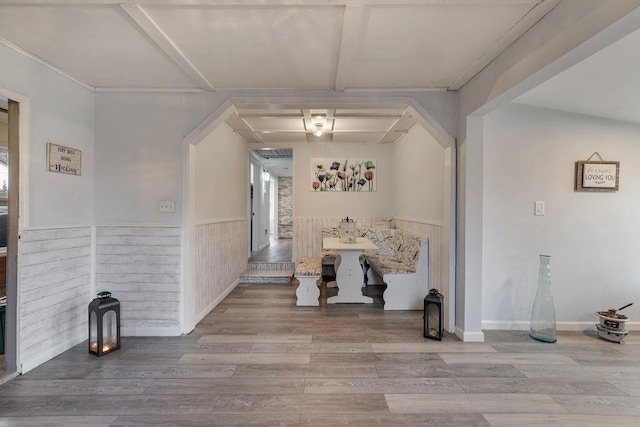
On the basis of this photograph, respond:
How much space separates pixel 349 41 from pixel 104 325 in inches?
116

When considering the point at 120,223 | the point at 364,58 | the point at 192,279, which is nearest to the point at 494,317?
the point at 364,58

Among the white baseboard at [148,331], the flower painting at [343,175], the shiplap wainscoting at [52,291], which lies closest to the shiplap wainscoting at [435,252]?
the flower painting at [343,175]

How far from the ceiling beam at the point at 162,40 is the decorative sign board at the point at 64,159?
121cm

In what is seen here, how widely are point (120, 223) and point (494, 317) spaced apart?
148 inches

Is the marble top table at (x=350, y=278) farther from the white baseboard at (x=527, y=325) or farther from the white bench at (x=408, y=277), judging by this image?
the white baseboard at (x=527, y=325)

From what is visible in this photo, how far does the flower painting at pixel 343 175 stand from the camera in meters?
5.54

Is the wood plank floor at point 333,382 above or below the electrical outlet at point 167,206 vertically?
below

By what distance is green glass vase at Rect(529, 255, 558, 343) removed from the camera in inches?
106

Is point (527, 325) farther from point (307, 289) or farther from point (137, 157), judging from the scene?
point (137, 157)

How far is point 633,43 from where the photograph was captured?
1.78 metres

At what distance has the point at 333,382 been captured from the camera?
2.04m

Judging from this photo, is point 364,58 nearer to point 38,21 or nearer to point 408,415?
point 38,21

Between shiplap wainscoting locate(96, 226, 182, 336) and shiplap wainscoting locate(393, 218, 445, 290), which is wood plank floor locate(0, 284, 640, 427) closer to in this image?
shiplap wainscoting locate(96, 226, 182, 336)

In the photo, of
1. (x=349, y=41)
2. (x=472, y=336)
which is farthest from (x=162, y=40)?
(x=472, y=336)
